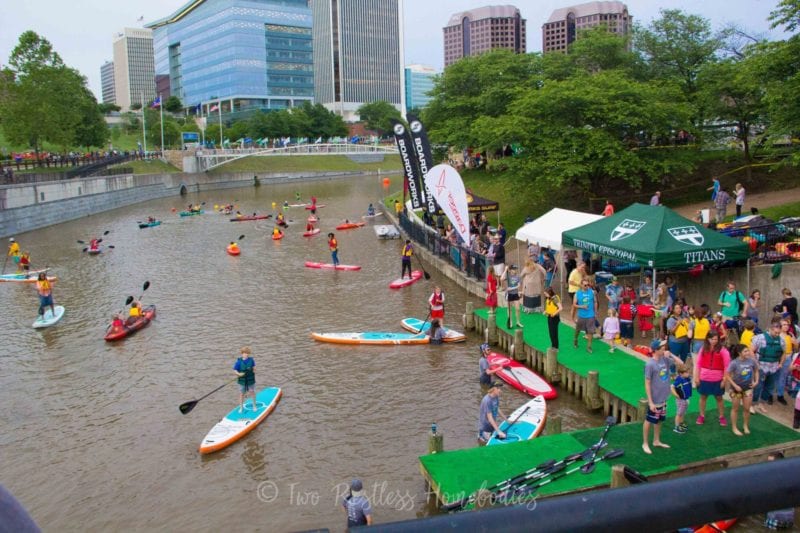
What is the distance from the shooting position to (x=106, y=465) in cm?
1421

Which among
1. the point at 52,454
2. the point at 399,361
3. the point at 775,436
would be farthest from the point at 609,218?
the point at 52,454

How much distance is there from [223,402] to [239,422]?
1.97 m

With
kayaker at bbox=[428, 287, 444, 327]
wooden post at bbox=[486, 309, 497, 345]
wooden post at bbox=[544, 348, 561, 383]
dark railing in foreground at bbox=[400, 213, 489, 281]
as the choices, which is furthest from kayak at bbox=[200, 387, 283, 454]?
dark railing in foreground at bbox=[400, 213, 489, 281]

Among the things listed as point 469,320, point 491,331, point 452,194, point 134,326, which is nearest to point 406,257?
point 452,194

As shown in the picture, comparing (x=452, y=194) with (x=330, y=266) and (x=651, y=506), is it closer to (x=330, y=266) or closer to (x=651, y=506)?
(x=330, y=266)

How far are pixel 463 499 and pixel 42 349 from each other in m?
17.2

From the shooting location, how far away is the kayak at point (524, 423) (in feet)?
44.3

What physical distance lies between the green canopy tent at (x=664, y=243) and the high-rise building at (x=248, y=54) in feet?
522

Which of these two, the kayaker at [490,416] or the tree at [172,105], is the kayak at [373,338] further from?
the tree at [172,105]

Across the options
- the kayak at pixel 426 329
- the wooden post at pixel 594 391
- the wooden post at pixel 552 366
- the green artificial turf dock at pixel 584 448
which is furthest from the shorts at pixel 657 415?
the kayak at pixel 426 329

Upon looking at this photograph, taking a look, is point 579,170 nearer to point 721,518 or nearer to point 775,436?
point 775,436

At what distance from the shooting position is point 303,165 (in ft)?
382

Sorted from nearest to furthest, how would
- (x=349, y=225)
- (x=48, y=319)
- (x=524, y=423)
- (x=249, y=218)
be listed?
1. (x=524, y=423)
2. (x=48, y=319)
3. (x=349, y=225)
4. (x=249, y=218)

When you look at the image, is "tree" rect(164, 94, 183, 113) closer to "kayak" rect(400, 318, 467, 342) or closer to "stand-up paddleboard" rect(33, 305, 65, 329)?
"stand-up paddleboard" rect(33, 305, 65, 329)
